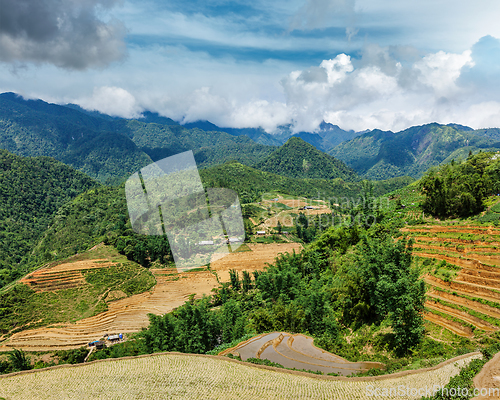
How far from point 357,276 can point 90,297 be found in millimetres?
37833

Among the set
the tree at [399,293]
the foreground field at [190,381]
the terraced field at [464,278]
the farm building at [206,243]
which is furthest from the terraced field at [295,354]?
the farm building at [206,243]

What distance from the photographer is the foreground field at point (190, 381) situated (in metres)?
10.2

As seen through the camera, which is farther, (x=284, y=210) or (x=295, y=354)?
(x=284, y=210)

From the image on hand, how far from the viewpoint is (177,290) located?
45.8m

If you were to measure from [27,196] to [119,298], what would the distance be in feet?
237

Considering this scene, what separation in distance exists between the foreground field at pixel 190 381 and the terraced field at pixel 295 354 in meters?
1.53

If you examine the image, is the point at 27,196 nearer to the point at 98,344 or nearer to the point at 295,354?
the point at 98,344

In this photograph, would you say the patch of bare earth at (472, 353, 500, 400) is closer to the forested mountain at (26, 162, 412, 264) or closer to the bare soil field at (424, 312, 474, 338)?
the bare soil field at (424, 312, 474, 338)

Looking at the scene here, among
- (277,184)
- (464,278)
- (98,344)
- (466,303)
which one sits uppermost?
(277,184)

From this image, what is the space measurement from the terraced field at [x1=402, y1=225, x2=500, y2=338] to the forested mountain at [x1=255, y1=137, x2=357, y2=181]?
144758 mm

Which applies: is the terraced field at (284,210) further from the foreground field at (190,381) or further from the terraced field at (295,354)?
the foreground field at (190,381)

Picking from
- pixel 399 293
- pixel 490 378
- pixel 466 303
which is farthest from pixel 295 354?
pixel 466 303

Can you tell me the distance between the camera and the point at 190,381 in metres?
12.2

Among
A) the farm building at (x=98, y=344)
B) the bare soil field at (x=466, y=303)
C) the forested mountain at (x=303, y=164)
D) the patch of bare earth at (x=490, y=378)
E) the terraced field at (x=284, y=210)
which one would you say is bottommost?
the farm building at (x=98, y=344)
